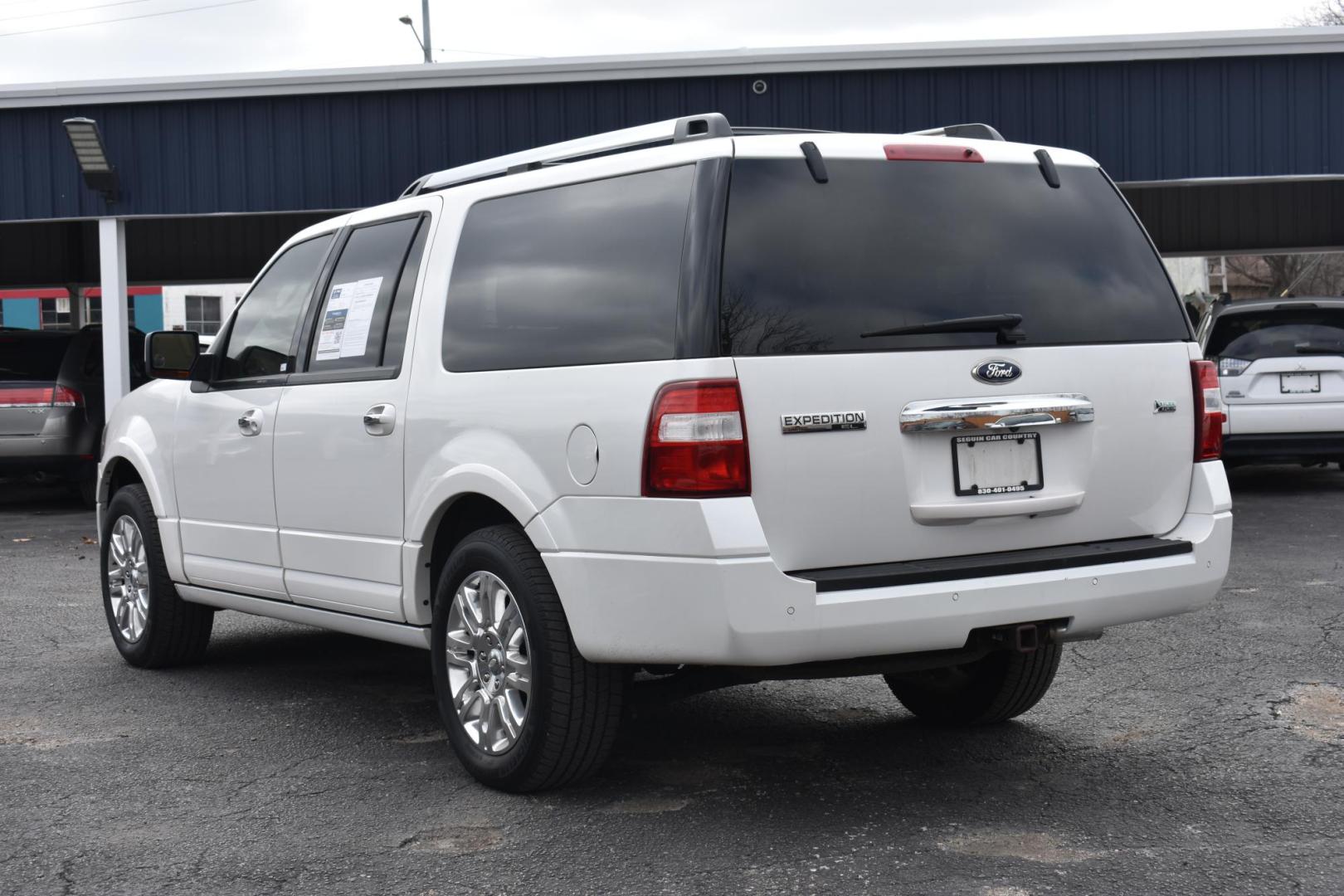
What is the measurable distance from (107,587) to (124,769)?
2.24 meters

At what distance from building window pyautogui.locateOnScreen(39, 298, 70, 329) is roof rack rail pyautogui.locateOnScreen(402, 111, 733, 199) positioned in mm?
48408

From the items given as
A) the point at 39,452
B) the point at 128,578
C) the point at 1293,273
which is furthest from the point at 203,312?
the point at 128,578

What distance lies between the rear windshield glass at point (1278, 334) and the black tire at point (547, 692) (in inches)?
409

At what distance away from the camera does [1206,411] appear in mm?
4770

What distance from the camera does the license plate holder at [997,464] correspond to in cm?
426

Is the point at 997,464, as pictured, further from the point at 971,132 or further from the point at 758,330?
the point at 971,132

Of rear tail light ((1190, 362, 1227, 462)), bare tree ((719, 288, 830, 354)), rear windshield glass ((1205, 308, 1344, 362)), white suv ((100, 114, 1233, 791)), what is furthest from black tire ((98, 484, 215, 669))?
rear windshield glass ((1205, 308, 1344, 362))

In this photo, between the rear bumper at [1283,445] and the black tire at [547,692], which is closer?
the black tire at [547,692]

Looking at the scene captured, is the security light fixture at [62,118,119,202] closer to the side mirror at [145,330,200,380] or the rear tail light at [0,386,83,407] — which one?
the rear tail light at [0,386,83,407]

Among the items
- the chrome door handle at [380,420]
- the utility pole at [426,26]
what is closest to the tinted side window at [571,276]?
the chrome door handle at [380,420]

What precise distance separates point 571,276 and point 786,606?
1.23 m

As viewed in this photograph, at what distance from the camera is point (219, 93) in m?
15.1

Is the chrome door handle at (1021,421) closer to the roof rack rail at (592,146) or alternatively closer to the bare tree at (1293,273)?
the roof rack rail at (592,146)

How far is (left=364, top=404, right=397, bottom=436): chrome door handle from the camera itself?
16.7ft
